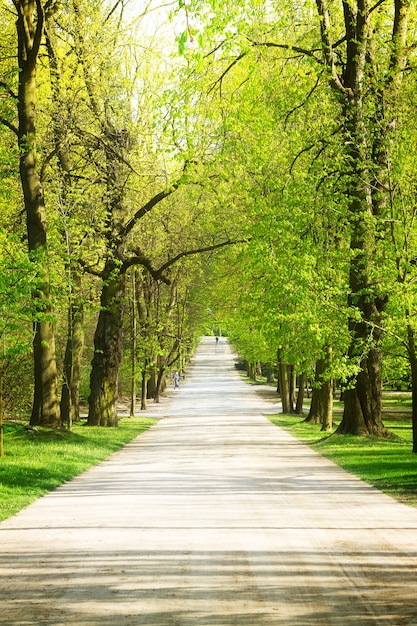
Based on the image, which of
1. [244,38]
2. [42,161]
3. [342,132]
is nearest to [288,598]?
[342,132]

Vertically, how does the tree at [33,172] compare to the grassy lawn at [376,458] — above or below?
above

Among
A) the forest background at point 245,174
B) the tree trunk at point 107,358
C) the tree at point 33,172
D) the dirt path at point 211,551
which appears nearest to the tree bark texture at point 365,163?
the forest background at point 245,174

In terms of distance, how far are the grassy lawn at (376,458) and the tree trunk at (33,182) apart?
6.93 meters

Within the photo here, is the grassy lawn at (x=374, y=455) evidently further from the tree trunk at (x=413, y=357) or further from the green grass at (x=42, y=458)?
the green grass at (x=42, y=458)

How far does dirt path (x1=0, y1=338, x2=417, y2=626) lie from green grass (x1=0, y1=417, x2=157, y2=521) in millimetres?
408

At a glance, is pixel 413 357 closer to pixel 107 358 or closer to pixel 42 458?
pixel 42 458

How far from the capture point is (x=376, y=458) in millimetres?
21453

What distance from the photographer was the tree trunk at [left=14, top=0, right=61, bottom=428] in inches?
941

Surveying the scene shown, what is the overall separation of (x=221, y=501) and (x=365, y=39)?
12103mm

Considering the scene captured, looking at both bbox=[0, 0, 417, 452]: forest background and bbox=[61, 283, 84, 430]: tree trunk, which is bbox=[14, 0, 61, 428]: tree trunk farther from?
bbox=[61, 283, 84, 430]: tree trunk

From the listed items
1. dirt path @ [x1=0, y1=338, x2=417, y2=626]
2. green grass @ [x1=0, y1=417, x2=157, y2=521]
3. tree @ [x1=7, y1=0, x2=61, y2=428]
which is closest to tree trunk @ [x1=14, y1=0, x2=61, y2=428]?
tree @ [x1=7, y1=0, x2=61, y2=428]

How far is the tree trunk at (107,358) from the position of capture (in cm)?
3328

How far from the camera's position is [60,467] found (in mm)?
19266

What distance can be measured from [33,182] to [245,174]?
10.5 metres
